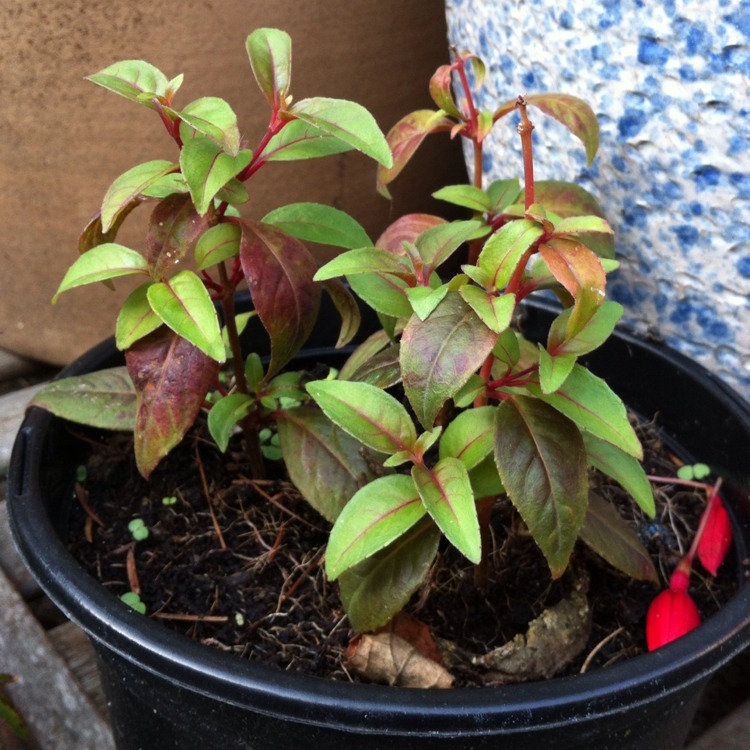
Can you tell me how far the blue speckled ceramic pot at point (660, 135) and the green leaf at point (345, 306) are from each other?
34cm

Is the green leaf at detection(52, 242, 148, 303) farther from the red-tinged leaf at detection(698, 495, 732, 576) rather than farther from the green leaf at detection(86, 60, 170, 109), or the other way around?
the red-tinged leaf at detection(698, 495, 732, 576)

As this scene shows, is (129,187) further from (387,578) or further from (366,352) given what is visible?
(387,578)

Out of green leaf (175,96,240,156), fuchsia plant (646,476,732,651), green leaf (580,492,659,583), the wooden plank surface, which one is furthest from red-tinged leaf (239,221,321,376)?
the wooden plank surface

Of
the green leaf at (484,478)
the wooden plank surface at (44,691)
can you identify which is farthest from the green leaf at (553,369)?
the wooden plank surface at (44,691)

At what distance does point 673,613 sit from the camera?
88 centimetres

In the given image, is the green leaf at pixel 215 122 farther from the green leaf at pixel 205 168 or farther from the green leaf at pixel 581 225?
the green leaf at pixel 581 225

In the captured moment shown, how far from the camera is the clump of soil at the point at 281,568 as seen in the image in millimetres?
905

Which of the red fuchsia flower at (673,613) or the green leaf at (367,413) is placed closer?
the green leaf at (367,413)

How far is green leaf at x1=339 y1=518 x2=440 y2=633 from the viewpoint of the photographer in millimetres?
793

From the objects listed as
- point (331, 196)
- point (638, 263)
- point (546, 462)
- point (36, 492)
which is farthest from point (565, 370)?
point (331, 196)

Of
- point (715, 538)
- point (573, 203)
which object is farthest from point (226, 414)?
point (715, 538)

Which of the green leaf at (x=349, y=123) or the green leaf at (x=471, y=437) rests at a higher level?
the green leaf at (x=349, y=123)

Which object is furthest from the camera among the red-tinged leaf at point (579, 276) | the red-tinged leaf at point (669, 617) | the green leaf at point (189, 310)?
the red-tinged leaf at point (669, 617)

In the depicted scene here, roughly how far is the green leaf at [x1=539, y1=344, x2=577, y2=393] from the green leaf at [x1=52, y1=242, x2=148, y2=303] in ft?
1.20
